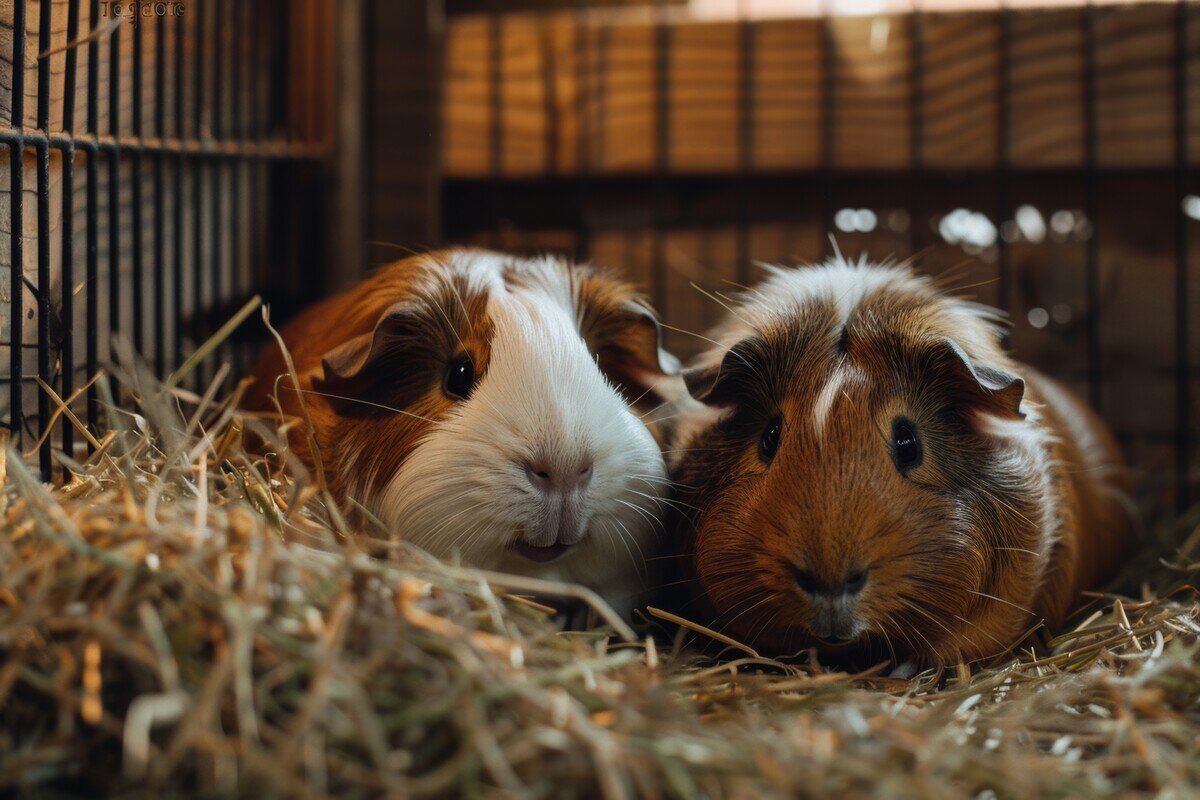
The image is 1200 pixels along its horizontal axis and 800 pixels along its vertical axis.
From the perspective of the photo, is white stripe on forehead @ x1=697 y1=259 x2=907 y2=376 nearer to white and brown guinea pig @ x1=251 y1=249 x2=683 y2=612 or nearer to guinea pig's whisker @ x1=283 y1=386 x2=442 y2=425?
white and brown guinea pig @ x1=251 y1=249 x2=683 y2=612

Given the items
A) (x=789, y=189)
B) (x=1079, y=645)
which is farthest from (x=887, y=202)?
(x=1079, y=645)

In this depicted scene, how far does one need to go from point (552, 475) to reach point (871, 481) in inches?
19.4

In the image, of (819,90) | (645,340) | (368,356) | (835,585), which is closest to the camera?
(835,585)

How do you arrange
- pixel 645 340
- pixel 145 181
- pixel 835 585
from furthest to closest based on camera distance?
pixel 145 181
pixel 645 340
pixel 835 585

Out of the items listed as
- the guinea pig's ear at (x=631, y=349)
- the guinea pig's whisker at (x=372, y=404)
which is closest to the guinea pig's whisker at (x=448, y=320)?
the guinea pig's whisker at (x=372, y=404)

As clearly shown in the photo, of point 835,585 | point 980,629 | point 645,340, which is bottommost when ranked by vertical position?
point 980,629

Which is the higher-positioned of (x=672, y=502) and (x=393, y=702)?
(x=672, y=502)

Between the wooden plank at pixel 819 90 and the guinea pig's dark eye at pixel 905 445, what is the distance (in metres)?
1.55

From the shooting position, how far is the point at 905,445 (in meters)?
1.69

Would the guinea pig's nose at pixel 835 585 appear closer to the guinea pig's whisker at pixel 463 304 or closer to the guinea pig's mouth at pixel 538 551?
the guinea pig's mouth at pixel 538 551

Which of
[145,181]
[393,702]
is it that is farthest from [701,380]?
[145,181]

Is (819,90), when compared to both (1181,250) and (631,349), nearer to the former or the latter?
(1181,250)

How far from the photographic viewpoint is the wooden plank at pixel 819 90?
292 centimetres

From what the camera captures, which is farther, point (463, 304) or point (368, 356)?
point (463, 304)
